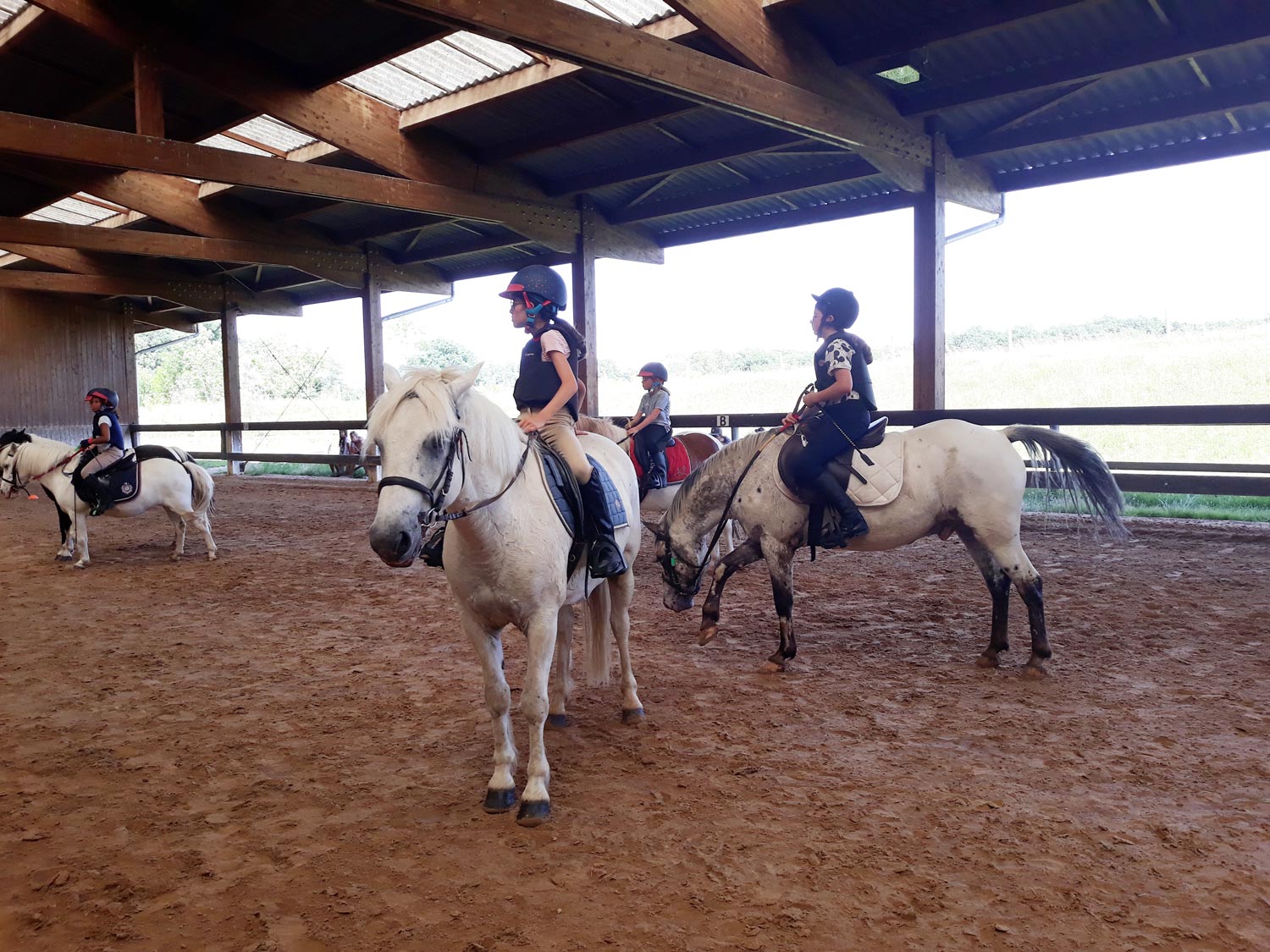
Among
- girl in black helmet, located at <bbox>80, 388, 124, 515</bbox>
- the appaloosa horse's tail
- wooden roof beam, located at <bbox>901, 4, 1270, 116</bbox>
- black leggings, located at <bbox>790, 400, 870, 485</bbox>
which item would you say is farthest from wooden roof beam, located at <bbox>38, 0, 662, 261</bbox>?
the appaloosa horse's tail

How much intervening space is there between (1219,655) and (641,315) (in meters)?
21.8

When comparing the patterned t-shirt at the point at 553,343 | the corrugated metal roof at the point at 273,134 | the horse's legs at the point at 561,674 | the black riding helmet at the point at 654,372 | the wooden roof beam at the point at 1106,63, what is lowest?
the horse's legs at the point at 561,674

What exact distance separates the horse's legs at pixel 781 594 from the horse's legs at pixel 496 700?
1807 millimetres

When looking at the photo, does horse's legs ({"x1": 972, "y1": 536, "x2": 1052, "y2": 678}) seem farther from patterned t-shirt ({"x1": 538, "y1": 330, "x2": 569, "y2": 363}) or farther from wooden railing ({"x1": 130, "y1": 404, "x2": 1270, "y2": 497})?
wooden railing ({"x1": 130, "y1": 404, "x2": 1270, "y2": 497})

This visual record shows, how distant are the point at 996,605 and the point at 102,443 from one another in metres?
7.96

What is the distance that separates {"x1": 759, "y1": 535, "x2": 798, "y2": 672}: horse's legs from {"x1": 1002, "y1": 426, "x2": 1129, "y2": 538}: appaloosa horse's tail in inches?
55.4

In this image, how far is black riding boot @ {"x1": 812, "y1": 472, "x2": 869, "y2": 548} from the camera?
446 centimetres

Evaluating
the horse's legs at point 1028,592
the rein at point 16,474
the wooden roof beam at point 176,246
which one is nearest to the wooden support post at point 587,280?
the wooden roof beam at point 176,246

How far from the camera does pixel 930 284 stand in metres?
9.29

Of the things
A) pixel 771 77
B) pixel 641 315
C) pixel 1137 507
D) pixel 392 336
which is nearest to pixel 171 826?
pixel 771 77

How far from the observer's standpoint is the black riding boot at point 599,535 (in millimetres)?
3256

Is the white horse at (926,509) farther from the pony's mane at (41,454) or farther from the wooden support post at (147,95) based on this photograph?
the wooden support post at (147,95)

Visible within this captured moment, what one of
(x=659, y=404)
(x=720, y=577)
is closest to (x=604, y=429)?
(x=659, y=404)

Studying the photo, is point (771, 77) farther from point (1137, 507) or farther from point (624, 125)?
point (1137, 507)
